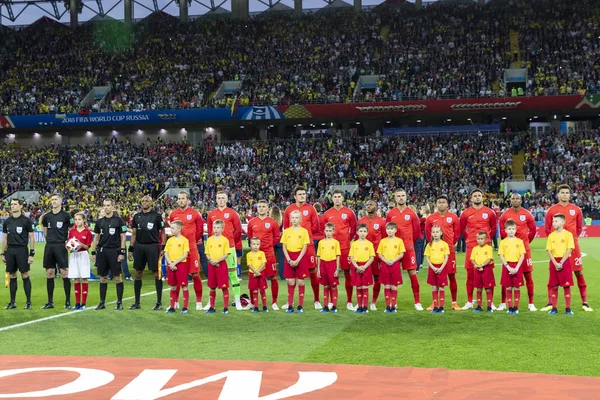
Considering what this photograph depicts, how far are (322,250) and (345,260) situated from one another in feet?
2.02

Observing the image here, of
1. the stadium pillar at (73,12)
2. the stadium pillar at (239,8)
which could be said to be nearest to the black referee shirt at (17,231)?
the stadium pillar at (239,8)

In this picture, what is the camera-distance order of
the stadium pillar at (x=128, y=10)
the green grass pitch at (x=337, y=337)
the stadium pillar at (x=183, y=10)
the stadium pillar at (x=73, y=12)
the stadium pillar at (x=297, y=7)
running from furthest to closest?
the stadium pillar at (x=73, y=12) → the stadium pillar at (x=183, y=10) → the stadium pillar at (x=128, y=10) → the stadium pillar at (x=297, y=7) → the green grass pitch at (x=337, y=337)

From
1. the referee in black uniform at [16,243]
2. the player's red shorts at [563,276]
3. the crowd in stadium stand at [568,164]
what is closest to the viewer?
the player's red shorts at [563,276]

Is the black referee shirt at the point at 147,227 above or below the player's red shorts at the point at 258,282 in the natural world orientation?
above

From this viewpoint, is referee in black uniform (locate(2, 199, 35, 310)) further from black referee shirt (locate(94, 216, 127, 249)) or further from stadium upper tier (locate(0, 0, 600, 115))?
stadium upper tier (locate(0, 0, 600, 115))

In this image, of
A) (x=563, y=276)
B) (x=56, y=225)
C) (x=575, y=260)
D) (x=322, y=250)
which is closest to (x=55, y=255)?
(x=56, y=225)

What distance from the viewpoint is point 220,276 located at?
11883mm

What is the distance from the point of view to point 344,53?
4762cm

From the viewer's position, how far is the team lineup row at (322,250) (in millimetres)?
11672

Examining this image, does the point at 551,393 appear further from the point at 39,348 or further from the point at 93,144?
the point at 93,144

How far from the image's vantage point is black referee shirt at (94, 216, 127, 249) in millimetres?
12203

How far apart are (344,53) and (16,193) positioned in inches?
881

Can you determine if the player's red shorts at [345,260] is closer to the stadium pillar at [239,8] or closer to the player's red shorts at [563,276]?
the player's red shorts at [563,276]

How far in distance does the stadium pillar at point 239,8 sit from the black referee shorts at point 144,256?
146 ft
